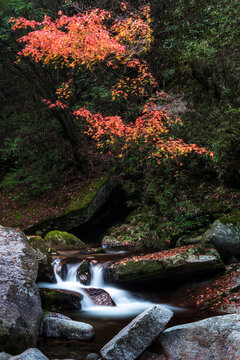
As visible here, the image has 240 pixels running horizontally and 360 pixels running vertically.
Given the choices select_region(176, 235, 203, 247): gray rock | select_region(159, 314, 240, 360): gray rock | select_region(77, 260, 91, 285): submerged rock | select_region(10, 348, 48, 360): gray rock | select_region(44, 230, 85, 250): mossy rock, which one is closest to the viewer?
select_region(10, 348, 48, 360): gray rock

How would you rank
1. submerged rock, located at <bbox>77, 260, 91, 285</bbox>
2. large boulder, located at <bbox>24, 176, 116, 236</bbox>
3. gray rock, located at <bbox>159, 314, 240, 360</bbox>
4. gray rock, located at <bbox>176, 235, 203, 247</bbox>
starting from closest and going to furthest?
gray rock, located at <bbox>159, 314, 240, 360</bbox> → submerged rock, located at <bbox>77, 260, 91, 285</bbox> → gray rock, located at <bbox>176, 235, 203, 247</bbox> → large boulder, located at <bbox>24, 176, 116, 236</bbox>

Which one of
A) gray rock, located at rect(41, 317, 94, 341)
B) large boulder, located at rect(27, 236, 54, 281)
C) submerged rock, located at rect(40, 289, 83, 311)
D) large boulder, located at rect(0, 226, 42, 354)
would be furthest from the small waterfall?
gray rock, located at rect(41, 317, 94, 341)

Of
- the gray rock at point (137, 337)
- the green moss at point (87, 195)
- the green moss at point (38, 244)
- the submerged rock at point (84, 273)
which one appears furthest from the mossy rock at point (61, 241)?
the gray rock at point (137, 337)

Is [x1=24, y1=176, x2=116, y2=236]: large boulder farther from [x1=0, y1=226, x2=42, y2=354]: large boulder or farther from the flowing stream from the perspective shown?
[x1=0, y1=226, x2=42, y2=354]: large boulder

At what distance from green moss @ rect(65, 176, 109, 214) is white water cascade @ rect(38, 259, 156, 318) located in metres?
3.81

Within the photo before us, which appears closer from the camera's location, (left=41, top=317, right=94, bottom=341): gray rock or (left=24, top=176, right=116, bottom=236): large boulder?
(left=41, top=317, right=94, bottom=341): gray rock

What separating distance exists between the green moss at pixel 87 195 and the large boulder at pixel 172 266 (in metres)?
4.99

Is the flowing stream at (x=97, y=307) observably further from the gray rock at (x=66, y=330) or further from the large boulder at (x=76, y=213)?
the large boulder at (x=76, y=213)

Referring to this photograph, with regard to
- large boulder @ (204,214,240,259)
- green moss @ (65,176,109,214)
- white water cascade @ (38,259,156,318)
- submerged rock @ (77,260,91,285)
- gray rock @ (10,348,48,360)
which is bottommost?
white water cascade @ (38,259,156,318)

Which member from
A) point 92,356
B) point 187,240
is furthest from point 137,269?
point 92,356

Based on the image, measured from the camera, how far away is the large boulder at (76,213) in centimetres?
1141

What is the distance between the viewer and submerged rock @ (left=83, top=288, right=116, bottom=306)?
21.1 feet

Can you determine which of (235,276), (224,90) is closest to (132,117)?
(224,90)

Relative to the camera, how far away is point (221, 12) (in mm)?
11016
